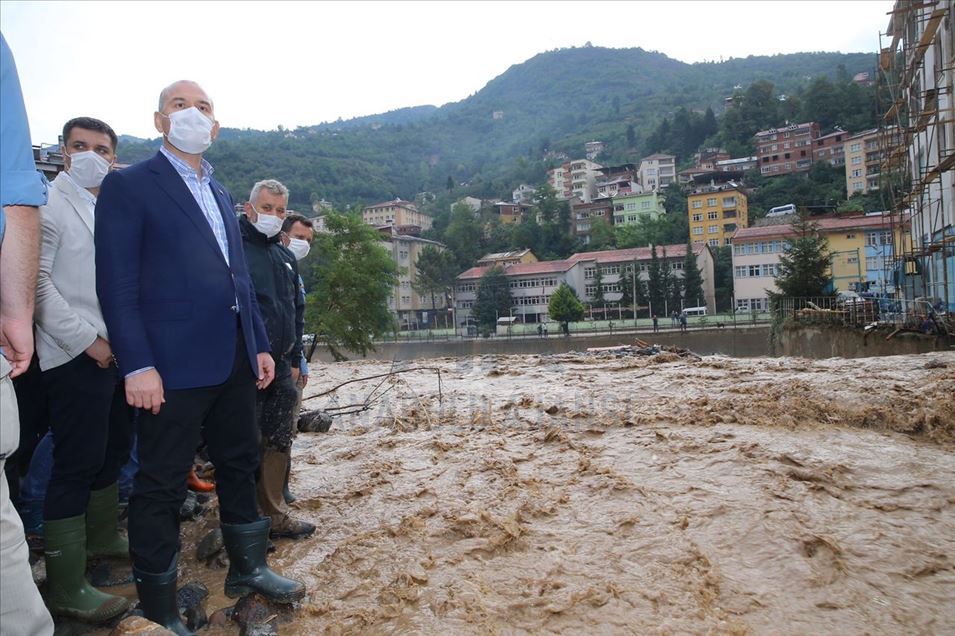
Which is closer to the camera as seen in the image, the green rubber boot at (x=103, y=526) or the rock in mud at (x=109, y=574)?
the rock in mud at (x=109, y=574)

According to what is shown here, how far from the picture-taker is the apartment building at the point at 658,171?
333ft

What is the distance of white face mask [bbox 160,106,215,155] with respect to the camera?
2426 mm

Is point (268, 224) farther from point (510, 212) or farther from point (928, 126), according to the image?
point (510, 212)

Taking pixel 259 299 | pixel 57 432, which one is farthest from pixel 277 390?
pixel 57 432

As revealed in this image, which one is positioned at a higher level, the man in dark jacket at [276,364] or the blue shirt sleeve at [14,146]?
the blue shirt sleeve at [14,146]

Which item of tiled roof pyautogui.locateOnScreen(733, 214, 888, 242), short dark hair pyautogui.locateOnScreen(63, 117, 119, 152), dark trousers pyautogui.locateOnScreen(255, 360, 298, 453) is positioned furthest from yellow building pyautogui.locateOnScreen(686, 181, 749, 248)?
short dark hair pyautogui.locateOnScreen(63, 117, 119, 152)

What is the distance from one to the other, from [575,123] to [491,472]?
193890 mm

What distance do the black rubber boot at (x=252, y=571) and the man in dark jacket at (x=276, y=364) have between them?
813 millimetres

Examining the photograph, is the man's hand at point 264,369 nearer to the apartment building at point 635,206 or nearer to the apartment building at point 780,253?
the apartment building at point 780,253

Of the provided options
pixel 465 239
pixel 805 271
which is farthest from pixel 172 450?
pixel 465 239

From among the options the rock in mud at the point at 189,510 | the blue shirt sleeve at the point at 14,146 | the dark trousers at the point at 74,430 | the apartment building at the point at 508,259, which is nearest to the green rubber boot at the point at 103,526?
the dark trousers at the point at 74,430

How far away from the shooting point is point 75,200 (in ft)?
8.83

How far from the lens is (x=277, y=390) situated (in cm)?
324

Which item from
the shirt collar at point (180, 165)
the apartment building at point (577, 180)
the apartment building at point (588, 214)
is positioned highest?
the apartment building at point (577, 180)
